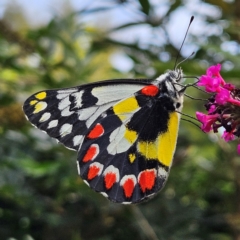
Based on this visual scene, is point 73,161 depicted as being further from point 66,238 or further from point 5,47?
point 5,47

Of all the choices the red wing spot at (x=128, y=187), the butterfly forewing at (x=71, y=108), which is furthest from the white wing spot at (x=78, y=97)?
the red wing spot at (x=128, y=187)

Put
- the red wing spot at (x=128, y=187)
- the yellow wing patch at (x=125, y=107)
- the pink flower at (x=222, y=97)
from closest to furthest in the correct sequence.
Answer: the pink flower at (x=222, y=97) < the red wing spot at (x=128, y=187) < the yellow wing patch at (x=125, y=107)

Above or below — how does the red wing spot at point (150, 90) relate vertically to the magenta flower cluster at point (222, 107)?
below

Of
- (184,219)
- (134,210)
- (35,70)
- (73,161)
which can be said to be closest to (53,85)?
(35,70)

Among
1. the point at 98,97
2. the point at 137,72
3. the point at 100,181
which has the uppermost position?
the point at 98,97

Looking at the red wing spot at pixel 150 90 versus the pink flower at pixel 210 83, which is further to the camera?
the red wing spot at pixel 150 90

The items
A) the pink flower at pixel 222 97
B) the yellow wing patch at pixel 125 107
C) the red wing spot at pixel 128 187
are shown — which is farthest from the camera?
the yellow wing patch at pixel 125 107

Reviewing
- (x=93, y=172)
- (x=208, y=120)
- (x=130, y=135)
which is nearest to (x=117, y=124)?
(x=130, y=135)

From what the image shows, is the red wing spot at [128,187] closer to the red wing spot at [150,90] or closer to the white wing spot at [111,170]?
the white wing spot at [111,170]

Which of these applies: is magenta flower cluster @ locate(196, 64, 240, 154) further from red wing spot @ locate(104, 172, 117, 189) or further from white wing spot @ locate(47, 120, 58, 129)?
white wing spot @ locate(47, 120, 58, 129)
